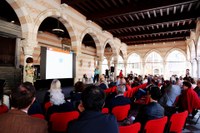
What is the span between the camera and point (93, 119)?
1327 mm

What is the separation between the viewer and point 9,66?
792cm

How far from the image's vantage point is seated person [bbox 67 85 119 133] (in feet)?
4.30

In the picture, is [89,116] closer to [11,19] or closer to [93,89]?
[93,89]

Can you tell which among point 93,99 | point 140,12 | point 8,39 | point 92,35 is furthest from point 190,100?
point 8,39

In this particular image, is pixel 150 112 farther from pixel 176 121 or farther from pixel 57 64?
pixel 57 64

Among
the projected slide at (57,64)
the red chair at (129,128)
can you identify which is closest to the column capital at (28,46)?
the projected slide at (57,64)

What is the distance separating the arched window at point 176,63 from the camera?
17.5 meters

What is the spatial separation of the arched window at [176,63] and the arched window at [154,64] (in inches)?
33.4

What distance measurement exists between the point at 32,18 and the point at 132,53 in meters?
14.3

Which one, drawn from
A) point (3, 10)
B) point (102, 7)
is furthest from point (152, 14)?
point (3, 10)

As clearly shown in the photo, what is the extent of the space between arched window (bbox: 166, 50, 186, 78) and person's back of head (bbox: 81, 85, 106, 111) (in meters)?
17.7

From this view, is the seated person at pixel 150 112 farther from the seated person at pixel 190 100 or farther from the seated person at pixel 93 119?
the seated person at pixel 190 100

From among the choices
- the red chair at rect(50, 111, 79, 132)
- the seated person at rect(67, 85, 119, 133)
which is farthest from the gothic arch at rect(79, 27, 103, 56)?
the seated person at rect(67, 85, 119, 133)

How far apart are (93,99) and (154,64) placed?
18.2m
